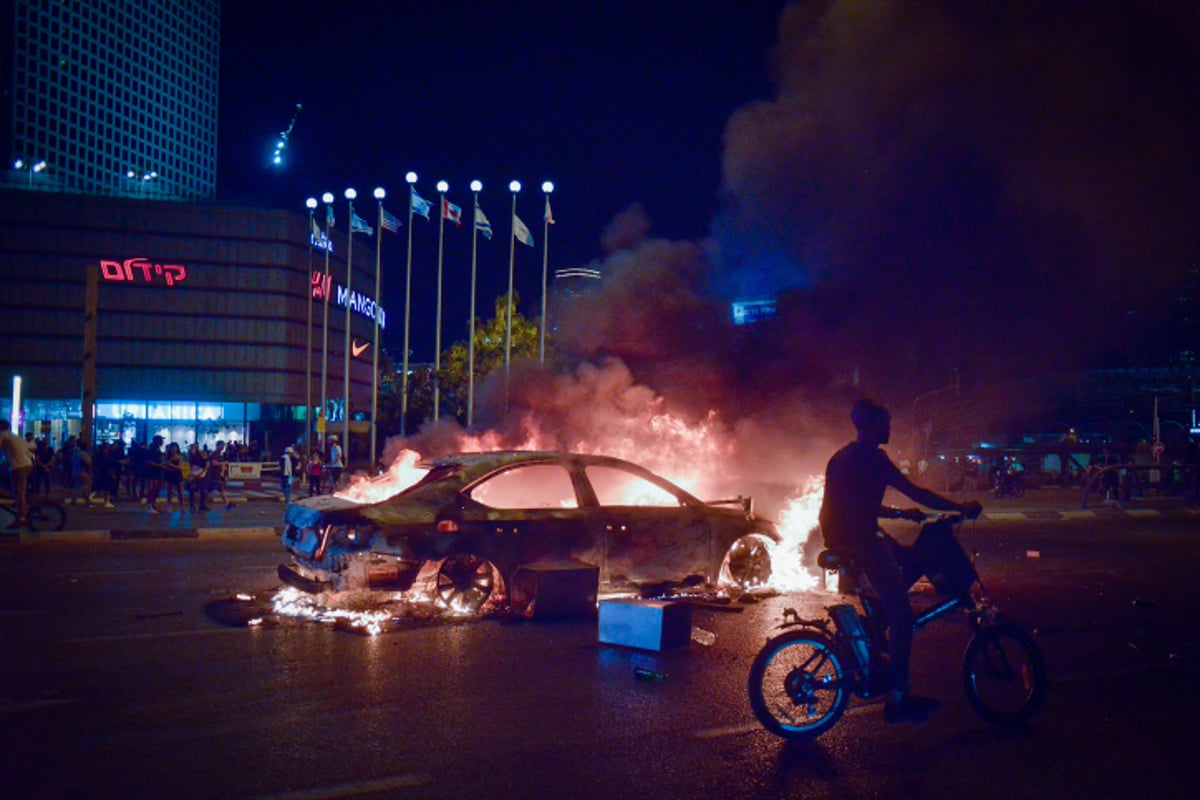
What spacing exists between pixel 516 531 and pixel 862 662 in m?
3.97

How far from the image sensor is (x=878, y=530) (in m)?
5.62

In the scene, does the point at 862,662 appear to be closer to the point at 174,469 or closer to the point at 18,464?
the point at 18,464

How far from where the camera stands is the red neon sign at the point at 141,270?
5897 cm

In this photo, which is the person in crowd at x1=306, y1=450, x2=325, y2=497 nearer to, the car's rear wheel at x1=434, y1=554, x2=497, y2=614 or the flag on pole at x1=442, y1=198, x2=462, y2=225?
the flag on pole at x1=442, y1=198, x2=462, y2=225

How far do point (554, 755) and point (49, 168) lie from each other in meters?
109

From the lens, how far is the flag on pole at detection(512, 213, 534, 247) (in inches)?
1348

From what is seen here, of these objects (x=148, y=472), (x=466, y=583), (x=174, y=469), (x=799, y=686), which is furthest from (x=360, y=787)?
(x=148, y=472)

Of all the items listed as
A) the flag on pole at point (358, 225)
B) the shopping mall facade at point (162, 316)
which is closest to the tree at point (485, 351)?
the flag on pole at point (358, 225)

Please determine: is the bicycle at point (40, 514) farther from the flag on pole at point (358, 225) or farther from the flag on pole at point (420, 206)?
the flag on pole at point (358, 225)

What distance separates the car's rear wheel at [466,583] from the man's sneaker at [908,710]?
4135 millimetres

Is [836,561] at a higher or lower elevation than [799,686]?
higher

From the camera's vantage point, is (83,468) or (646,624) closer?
(646,624)

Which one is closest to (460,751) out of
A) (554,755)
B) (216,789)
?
(554,755)

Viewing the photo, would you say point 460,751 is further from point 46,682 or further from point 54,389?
point 54,389
